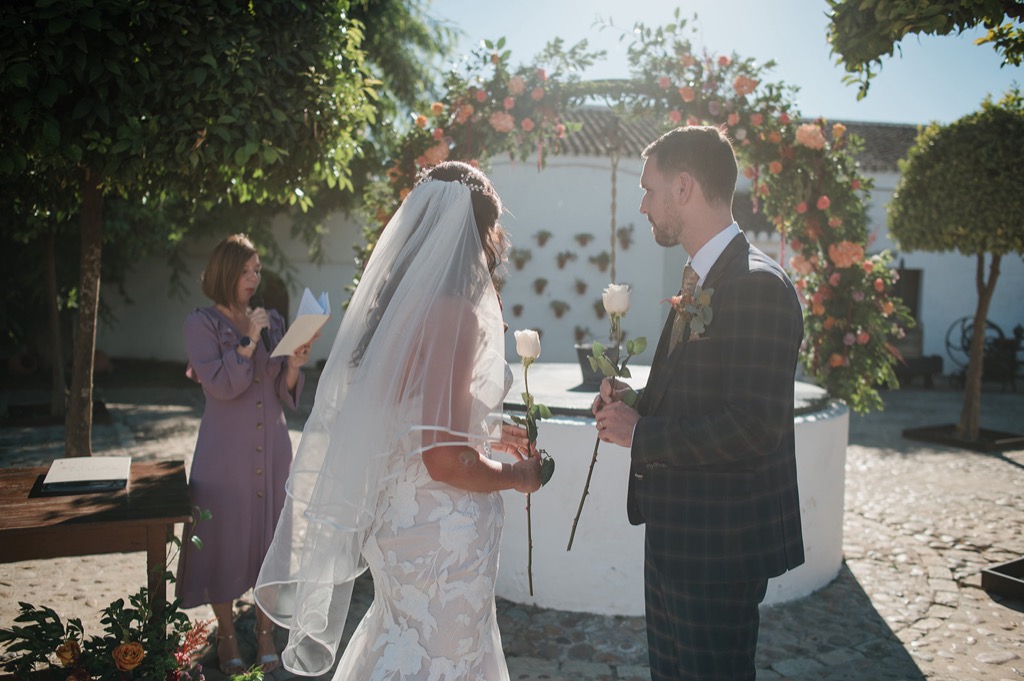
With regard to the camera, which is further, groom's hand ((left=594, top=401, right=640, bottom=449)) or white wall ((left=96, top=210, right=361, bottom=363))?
white wall ((left=96, top=210, right=361, bottom=363))

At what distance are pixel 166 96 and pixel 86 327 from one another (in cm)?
149

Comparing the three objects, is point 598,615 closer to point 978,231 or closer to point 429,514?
point 429,514

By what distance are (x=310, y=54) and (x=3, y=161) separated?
4.92 ft

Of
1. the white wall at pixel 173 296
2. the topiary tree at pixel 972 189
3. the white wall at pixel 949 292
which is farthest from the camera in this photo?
the white wall at pixel 949 292

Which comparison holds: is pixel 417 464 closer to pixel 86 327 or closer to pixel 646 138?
pixel 86 327

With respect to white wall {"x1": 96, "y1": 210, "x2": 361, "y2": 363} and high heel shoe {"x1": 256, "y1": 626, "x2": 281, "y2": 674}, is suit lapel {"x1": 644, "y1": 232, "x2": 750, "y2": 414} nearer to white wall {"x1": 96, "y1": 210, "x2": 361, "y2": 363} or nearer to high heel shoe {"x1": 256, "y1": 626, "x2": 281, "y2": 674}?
high heel shoe {"x1": 256, "y1": 626, "x2": 281, "y2": 674}

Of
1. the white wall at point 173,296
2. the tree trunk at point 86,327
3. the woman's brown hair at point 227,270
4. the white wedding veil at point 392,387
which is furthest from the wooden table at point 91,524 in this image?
the white wall at point 173,296

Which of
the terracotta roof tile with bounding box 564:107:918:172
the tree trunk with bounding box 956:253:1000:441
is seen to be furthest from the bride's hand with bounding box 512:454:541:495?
the terracotta roof tile with bounding box 564:107:918:172

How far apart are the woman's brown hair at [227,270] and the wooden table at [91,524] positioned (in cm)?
104

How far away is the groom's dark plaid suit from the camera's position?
7.20ft

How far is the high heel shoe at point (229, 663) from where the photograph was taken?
11.9 feet

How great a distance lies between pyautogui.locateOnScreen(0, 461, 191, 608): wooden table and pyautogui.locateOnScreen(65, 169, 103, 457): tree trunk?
1.15 metres

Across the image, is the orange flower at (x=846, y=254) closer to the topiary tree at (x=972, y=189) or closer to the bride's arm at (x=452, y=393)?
the bride's arm at (x=452, y=393)

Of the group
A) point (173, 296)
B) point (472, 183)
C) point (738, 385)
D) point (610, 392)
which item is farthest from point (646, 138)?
point (738, 385)
